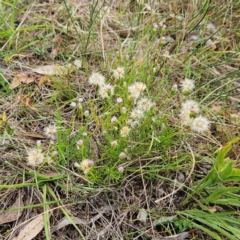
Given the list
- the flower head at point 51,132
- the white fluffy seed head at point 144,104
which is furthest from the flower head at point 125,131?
the flower head at point 51,132

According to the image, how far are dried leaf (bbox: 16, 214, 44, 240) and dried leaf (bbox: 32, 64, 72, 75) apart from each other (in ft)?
2.42

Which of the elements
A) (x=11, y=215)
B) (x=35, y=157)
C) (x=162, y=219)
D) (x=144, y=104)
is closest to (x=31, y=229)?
(x=11, y=215)

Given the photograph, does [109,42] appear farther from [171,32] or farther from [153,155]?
[153,155]

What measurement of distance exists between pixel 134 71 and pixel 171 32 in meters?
0.56

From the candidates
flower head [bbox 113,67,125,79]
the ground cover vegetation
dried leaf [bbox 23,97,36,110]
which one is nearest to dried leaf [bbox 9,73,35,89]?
the ground cover vegetation

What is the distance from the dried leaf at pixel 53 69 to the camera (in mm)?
1720

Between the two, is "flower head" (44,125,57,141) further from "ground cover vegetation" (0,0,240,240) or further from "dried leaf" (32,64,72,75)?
"dried leaf" (32,64,72,75)

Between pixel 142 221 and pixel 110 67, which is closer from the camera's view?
pixel 142 221

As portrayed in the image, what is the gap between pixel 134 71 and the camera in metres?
1.66

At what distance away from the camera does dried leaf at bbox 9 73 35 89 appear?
1.67 m

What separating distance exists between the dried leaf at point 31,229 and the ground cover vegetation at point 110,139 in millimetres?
11

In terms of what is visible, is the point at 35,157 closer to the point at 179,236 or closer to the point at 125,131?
the point at 125,131

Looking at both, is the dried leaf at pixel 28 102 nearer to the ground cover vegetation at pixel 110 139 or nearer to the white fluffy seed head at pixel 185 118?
the ground cover vegetation at pixel 110 139

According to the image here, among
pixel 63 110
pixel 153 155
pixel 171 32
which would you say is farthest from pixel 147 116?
pixel 171 32
